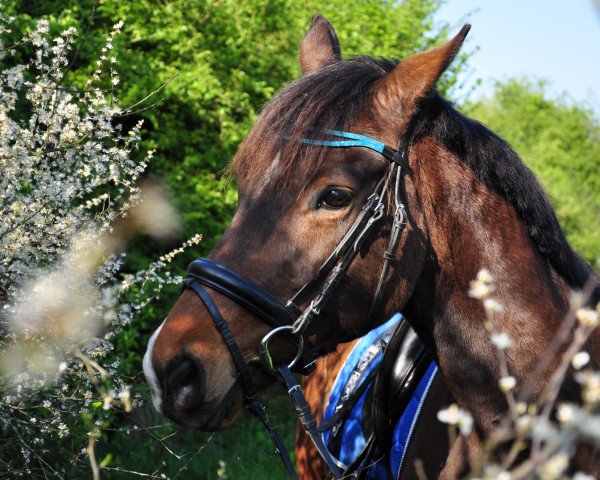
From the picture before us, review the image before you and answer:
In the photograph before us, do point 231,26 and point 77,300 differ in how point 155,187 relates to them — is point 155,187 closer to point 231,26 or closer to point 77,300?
point 231,26

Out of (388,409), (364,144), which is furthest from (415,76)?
(388,409)

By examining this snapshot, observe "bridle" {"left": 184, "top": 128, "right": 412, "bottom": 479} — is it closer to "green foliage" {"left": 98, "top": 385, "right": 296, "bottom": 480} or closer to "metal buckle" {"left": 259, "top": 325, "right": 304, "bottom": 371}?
"metal buckle" {"left": 259, "top": 325, "right": 304, "bottom": 371}

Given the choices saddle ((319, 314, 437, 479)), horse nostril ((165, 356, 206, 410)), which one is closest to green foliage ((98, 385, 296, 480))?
saddle ((319, 314, 437, 479))

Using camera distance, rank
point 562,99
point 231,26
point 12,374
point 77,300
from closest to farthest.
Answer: point 12,374, point 77,300, point 231,26, point 562,99

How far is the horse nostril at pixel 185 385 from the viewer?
2.04 metres

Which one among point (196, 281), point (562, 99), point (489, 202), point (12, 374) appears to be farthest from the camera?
point (562, 99)

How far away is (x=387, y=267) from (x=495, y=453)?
2.08 ft

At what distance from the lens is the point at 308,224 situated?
2.22m

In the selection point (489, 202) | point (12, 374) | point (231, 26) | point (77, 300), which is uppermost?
point (231, 26)

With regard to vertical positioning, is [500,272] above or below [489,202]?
below

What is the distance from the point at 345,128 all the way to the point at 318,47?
77cm

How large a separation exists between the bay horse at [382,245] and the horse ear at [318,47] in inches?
18.8

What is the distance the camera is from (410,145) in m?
2.35

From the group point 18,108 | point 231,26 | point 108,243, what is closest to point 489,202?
point 108,243
